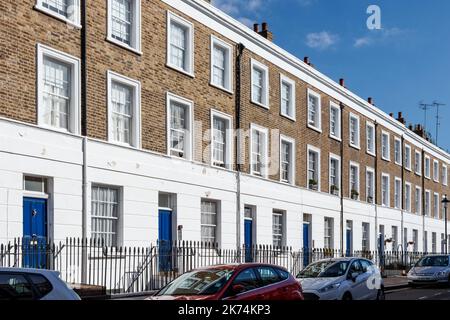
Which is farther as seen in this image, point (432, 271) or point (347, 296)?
point (432, 271)

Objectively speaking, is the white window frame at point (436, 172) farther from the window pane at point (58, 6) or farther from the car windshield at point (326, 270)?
the window pane at point (58, 6)

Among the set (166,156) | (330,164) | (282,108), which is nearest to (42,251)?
(166,156)

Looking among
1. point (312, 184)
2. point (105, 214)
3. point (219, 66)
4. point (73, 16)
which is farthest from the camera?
point (312, 184)

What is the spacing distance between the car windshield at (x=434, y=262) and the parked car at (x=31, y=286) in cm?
2543

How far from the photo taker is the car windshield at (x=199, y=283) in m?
12.5

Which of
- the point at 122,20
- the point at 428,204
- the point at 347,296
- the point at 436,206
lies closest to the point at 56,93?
the point at 122,20

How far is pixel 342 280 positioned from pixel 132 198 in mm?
7025

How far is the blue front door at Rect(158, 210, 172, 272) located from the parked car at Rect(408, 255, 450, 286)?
1355cm

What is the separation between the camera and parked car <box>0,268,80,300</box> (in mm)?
8789

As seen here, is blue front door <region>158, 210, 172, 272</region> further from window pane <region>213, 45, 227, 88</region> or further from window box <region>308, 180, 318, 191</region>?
window box <region>308, 180, 318, 191</region>

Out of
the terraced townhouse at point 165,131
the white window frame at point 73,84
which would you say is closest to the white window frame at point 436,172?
the terraced townhouse at point 165,131

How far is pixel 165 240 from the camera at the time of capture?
72.3ft

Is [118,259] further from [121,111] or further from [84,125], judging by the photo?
[121,111]

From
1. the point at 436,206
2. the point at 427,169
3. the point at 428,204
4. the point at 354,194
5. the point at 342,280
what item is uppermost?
the point at 427,169
